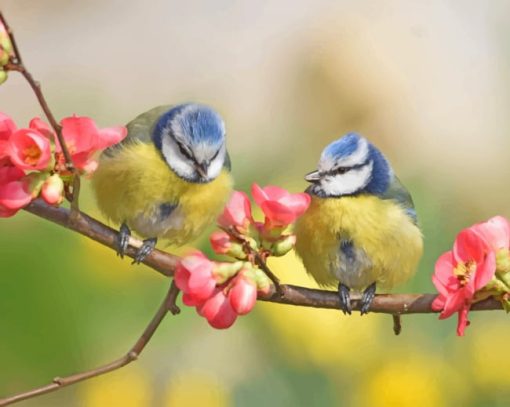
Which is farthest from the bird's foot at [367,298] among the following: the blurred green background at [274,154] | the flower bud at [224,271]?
the blurred green background at [274,154]

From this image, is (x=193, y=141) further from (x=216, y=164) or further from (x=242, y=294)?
(x=242, y=294)

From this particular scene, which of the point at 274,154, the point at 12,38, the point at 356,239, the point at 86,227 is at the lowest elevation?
the point at 274,154

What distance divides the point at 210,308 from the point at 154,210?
19cm

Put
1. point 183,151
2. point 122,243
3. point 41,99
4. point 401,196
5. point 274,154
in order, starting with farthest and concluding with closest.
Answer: point 274,154 < point 401,196 < point 183,151 < point 122,243 < point 41,99

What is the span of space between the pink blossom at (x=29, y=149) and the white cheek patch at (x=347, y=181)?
0.25 meters

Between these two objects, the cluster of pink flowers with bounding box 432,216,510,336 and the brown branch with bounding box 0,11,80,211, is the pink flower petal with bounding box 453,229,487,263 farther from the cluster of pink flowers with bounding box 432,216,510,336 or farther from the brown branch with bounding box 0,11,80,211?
the brown branch with bounding box 0,11,80,211

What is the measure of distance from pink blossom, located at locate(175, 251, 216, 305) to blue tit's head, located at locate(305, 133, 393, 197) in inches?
6.4

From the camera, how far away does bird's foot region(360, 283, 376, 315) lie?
0.57 meters

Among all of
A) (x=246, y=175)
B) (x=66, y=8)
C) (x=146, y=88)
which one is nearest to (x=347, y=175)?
(x=246, y=175)

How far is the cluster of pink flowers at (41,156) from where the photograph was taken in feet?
1.56

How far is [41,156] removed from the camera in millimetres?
478

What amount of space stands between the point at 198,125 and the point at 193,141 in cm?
1

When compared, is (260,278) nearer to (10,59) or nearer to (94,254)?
(10,59)

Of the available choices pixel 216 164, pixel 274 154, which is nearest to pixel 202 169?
pixel 216 164
